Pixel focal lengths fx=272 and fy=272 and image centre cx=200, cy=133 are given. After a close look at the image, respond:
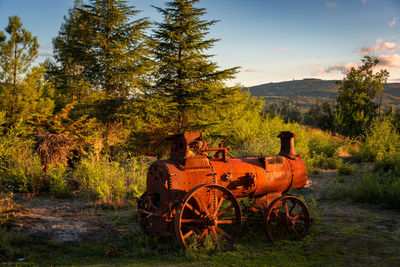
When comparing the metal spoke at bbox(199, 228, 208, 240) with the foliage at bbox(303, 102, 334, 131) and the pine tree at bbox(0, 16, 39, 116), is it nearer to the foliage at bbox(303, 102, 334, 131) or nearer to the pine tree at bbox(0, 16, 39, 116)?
the pine tree at bbox(0, 16, 39, 116)

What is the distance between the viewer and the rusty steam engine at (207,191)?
4.07 m

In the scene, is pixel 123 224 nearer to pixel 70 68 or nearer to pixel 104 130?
pixel 104 130

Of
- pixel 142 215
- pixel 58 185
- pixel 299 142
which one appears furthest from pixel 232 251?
pixel 299 142

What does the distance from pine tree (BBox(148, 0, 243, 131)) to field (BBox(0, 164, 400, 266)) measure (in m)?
8.94

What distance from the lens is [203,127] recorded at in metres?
14.5

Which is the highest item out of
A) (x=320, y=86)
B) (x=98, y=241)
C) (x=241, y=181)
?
(x=320, y=86)

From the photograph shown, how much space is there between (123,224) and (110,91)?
941 centimetres

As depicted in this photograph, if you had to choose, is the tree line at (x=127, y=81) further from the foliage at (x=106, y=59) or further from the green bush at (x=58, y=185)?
the green bush at (x=58, y=185)

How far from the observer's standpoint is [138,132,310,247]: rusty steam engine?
4.07 m

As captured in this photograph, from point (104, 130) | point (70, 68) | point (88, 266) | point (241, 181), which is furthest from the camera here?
point (70, 68)

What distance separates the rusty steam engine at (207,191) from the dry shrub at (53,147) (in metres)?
5.92

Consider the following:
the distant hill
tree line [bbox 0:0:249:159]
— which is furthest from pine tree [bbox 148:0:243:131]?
the distant hill

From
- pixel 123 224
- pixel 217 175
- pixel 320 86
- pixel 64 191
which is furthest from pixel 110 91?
pixel 320 86

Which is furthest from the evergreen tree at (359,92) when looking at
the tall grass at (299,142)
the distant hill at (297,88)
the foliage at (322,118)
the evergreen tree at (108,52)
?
the distant hill at (297,88)
